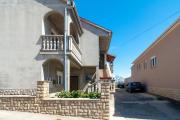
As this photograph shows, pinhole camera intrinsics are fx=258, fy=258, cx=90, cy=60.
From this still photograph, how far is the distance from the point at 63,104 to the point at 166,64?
47.2ft

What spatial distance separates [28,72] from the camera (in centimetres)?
1467

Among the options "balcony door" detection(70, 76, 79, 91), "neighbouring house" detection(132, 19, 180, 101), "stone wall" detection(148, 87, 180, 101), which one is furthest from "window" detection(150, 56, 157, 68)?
"balcony door" detection(70, 76, 79, 91)

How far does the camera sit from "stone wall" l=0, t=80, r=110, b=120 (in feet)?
38.4

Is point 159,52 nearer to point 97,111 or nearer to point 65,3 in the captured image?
point 65,3

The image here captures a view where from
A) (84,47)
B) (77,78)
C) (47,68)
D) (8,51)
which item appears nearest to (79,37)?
(84,47)

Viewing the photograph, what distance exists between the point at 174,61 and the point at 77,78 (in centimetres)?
826

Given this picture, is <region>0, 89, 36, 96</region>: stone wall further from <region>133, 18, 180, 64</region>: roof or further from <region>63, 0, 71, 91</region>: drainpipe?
<region>133, 18, 180, 64</region>: roof

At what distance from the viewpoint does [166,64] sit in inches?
928

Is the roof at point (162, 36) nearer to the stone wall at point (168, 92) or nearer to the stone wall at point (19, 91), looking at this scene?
the stone wall at point (168, 92)

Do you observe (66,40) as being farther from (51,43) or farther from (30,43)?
(30,43)

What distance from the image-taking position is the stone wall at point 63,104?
11.7 m

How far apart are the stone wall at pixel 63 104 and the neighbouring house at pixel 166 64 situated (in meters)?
9.87

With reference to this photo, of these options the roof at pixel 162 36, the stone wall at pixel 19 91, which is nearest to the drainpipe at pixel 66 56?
the stone wall at pixel 19 91

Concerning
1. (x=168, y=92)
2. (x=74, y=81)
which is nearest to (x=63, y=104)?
(x=74, y=81)
